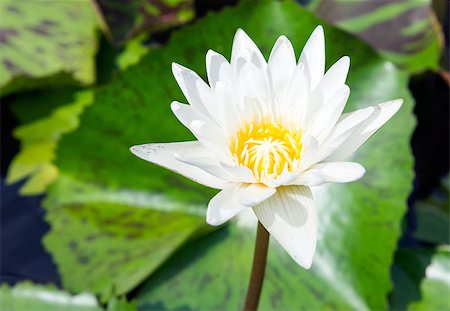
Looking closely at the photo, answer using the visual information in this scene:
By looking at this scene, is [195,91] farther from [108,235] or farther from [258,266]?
[108,235]

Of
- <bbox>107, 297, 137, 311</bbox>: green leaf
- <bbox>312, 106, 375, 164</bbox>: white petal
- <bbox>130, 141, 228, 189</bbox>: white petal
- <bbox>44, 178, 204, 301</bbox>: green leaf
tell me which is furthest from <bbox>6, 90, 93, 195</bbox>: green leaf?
<bbox>312, 106, 375, 164</bbox>: white petal

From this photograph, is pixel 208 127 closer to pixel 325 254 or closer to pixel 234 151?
pixel 234 151

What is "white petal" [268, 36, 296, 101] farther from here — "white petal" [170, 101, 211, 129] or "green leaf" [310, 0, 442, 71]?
"green leaf" [310, 0, 442, 71]

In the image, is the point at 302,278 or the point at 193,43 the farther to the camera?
the point at 193,43

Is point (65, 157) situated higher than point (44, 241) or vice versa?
point (65, 157)

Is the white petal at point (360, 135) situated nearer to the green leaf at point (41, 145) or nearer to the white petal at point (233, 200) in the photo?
the white petal at point (233, 200)

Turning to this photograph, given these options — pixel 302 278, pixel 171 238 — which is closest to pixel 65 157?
pixel 171 238
